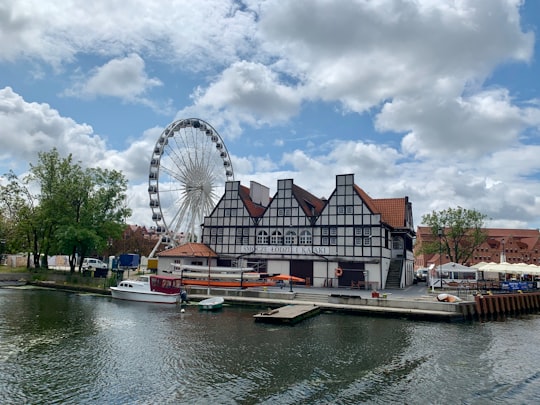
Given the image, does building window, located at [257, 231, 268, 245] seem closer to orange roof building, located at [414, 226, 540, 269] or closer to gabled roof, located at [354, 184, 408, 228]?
gabled roof, located at [354, 184, 408, 228]

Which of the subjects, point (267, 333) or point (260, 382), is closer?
point (260, 382)

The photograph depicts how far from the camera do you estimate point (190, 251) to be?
49.3 meters

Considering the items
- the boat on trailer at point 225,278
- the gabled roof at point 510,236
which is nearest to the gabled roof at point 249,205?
the boat on trailer at point 225,278

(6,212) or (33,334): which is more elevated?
(6,212)

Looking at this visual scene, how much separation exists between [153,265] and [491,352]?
149 feet

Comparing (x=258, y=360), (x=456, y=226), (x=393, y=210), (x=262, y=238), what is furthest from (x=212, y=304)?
(x=456, y=226)

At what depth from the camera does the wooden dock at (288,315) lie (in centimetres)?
2805

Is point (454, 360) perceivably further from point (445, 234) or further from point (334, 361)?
point (445, 234)

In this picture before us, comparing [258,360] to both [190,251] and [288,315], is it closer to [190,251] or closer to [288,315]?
[288,315]

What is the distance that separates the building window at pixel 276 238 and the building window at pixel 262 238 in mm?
806

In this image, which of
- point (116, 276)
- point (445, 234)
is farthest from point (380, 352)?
point (445, 234)

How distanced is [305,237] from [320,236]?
6.00 feet

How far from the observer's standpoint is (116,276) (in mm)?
46156

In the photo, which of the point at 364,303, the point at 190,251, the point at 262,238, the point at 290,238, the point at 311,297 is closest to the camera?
the point at 364,303
